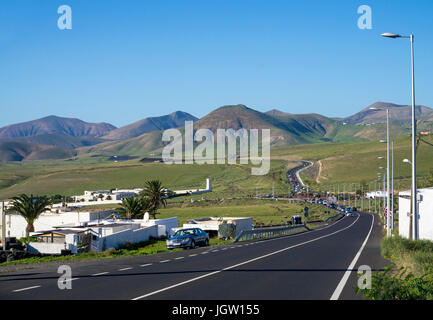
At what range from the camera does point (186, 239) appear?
3481cm

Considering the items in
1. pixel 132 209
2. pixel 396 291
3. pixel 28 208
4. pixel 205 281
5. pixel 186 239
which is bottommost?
pixel 132 209

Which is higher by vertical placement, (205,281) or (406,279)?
(406,279)

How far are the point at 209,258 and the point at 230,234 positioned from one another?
27110mm

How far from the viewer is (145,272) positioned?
766 inches

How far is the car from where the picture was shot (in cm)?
3456

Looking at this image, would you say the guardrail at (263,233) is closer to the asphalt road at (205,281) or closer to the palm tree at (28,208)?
the asphalt road at (205,281)

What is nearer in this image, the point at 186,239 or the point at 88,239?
the point at 186,239

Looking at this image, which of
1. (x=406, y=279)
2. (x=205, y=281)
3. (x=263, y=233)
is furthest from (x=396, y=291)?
(x=263, y=233)

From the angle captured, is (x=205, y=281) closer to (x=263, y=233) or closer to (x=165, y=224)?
(x=263, y=233)

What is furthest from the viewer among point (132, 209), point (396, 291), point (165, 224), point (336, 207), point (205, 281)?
point (336, 207)

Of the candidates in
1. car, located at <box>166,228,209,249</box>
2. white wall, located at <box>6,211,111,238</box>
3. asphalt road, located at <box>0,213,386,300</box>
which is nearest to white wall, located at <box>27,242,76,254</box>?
car, located at <box>166,228,209,249</box>

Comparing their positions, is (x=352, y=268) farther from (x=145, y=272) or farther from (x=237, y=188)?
(x=237, y=188)
